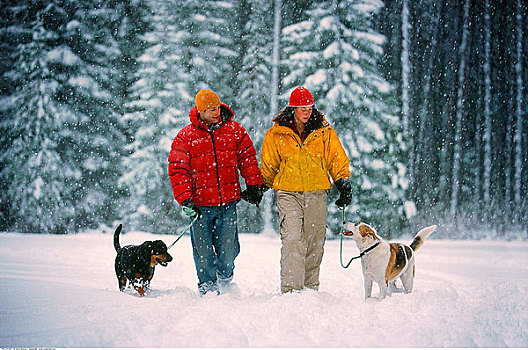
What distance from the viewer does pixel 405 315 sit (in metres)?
3.93

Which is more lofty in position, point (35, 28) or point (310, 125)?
point (35, 28)

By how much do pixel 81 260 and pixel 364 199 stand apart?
8.11 meters

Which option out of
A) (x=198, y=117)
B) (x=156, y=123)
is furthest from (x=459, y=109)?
(x=198, y=117)

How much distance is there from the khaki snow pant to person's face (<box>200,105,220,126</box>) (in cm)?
122

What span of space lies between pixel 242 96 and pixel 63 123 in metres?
6.43

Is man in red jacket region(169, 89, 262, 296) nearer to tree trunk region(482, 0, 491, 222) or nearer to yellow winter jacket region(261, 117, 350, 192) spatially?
yellow winter jacket region(261, 117, 350, 192)

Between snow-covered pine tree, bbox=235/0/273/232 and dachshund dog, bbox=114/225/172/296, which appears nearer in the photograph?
dachshund dog, bbox=114/225/172/296

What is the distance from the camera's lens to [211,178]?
204 inches

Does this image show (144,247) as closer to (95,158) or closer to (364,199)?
(364,199)

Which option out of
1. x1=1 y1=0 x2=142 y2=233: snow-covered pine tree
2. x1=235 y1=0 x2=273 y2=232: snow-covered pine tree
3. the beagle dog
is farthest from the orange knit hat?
x1=1 y1=0 x2=142 y2=233: snow-covered pine tree

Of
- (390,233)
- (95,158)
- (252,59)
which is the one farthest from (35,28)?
(390,233)

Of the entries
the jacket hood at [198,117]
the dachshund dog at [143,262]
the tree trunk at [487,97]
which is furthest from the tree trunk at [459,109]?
the dachshund dog at [143,262]

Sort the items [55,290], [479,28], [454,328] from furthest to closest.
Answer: [479,28] → [55,290] → [454,328]

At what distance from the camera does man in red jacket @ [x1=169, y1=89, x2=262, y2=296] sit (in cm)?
509
